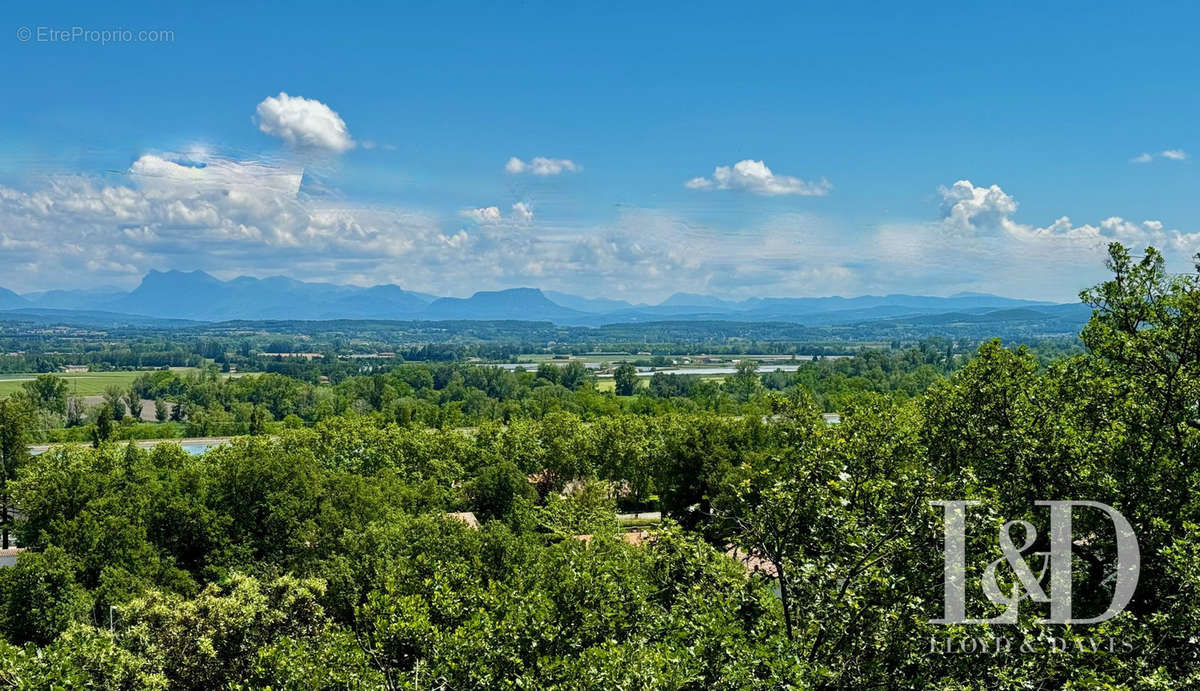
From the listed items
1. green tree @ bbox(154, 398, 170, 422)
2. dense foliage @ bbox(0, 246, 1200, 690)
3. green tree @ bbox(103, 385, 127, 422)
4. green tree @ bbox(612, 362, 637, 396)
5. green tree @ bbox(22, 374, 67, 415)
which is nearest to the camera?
dense foliage @ bbox(0, 246, 1200, 690)

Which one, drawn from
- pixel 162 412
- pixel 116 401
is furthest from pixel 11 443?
pixel 116 401

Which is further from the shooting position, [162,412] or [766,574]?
[162,412]

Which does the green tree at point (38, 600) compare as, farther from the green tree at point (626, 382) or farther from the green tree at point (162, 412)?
the green tree at point (626, 382)

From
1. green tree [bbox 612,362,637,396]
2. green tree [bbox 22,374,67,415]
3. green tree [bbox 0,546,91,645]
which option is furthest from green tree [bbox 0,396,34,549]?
green tree [bbox 612,362,637,396]

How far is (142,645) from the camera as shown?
16281mm

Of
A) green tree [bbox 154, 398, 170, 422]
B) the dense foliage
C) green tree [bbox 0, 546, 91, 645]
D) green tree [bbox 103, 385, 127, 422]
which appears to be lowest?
green tree [bbox 154, 398, 170, 422]

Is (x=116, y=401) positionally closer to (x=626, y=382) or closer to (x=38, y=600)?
(x=626, y=382)

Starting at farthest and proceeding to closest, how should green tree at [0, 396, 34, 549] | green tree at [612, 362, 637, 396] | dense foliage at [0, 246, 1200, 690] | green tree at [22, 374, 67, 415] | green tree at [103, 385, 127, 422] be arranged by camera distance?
green tree at [612, 362, 637, 396] → green tree at [103, 385, 127, 422] → green tree at [22, 374, 67, 415] → green tree at [0, 396, 34, 549] → dense foliage at [0, 246, 1200, 690]

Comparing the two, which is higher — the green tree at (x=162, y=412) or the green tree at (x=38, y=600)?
the green tree at (x=38, y=600)

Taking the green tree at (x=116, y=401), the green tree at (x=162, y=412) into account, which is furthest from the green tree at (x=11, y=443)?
the green tree at (x=162, y=412)

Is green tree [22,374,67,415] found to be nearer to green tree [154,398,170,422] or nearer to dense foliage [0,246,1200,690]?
green tree [154,398,170,422]

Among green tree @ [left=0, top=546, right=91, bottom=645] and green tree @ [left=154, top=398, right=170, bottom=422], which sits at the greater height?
green tree @ [left=0, top=546, right=91, bottom=645]

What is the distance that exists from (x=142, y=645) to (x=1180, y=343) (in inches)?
826

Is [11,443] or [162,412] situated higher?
[11,443]
